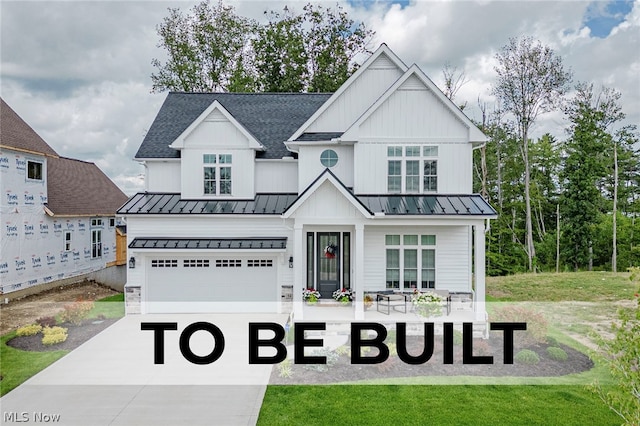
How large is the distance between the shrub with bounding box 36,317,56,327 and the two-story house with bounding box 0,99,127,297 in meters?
5.26

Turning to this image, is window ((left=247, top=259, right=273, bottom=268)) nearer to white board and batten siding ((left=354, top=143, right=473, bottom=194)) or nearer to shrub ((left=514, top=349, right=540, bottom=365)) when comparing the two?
white board and batten siding ((left=354, top=143, right=473, bottom=194))

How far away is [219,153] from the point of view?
14922 millimetres

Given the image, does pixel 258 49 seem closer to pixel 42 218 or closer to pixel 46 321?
pixel 42 218

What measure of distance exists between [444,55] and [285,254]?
1676 cm

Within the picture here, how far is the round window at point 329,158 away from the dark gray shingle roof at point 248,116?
1792 millimetres

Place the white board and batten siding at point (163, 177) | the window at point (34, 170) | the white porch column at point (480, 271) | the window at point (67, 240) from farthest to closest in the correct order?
the window at point (67, 240) → the window at point (34, 170) → the white board and batten siding at point (163, 177) → the white porch column at point (480, 271)

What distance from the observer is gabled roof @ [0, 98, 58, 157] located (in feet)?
57.1

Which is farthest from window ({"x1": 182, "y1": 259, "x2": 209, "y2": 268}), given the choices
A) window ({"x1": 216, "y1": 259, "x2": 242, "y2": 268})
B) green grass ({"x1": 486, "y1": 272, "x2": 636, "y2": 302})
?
green grass ({"x1": 486, "y1": 272, "x2": 636, "y2": 302})

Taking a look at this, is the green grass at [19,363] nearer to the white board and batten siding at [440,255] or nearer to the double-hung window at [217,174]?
the double-hung window at [217,174]

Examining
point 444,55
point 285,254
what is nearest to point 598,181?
point 444,55

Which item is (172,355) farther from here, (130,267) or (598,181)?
(598,181)

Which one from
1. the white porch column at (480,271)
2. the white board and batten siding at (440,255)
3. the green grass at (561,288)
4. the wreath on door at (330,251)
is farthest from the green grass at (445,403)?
the green grass at (561,288)

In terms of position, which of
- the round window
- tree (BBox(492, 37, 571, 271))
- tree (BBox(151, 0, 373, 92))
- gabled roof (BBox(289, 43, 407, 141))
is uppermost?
tree (BBox(151, 0, 373, 92))

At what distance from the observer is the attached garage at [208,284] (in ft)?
46.5
